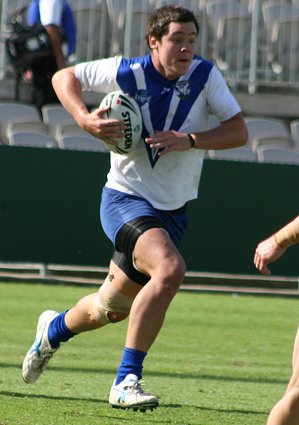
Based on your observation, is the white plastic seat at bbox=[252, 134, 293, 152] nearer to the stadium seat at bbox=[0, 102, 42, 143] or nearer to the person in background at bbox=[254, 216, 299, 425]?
the stadium seat at bbox=[0, 102, 42, 143]

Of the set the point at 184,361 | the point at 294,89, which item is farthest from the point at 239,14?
the point at 184,361

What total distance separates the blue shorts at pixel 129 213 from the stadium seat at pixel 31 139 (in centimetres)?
902

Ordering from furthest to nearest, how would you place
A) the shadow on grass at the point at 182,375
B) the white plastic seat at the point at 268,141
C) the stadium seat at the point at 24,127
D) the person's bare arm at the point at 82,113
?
the white plastic seat at the point at 268,141 → the stadium seat at the point at 24,127 → the shadow on grass at the point at 182,375 → the person's bare arm at the point at 82,113

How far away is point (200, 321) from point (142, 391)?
251 inches

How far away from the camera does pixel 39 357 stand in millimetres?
7570

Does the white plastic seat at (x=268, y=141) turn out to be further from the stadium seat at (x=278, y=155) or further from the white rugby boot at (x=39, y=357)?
the white rugby boot at (x=39, y=357)

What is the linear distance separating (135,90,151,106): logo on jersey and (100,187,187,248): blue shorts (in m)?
0.55

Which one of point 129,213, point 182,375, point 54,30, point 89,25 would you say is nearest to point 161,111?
point 129,213

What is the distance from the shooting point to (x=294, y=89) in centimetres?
1969

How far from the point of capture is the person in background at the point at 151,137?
7059 mm

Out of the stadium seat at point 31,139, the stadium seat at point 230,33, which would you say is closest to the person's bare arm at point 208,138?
the stadium seat at point 31,139

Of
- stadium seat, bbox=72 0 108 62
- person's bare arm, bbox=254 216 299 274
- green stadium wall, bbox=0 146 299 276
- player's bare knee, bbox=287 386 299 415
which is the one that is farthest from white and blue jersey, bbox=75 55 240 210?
stadium seat, bbox=72 0 108 62

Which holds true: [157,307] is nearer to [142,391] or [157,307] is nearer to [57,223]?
[142,391]

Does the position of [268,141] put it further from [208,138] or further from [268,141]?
[208,138]
